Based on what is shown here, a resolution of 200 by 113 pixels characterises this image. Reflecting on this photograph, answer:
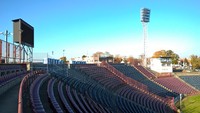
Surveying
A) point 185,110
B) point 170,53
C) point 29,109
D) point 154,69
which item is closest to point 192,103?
point 185,110

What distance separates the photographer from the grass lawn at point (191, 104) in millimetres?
A: 36375

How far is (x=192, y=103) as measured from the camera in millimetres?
41594

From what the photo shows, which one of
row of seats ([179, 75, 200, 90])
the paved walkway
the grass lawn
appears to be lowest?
the grass lawn

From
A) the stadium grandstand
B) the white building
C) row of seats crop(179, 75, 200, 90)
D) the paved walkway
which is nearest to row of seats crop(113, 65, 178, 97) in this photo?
the stadium grandstand

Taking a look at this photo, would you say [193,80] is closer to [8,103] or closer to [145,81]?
[145,81]

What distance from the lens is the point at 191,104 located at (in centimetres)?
4084

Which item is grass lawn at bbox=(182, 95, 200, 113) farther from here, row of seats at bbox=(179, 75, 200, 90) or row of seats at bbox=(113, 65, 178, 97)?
row of seats at bbox=(179, 75, 200, 90)

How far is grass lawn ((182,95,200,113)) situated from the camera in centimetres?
3638

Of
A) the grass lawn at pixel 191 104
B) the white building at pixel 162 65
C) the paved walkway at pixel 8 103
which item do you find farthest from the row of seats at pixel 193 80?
the paved walkway at pixel 8 103

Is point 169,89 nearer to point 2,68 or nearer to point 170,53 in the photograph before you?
point 2,68

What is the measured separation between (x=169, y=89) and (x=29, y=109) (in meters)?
44.6

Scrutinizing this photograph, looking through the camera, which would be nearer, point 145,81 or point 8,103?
point 8,103

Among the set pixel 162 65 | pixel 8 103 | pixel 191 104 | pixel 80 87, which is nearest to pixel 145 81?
pixel 191 104

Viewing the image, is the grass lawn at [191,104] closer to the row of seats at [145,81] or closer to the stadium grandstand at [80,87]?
the stadium grandstand at [80,87]
